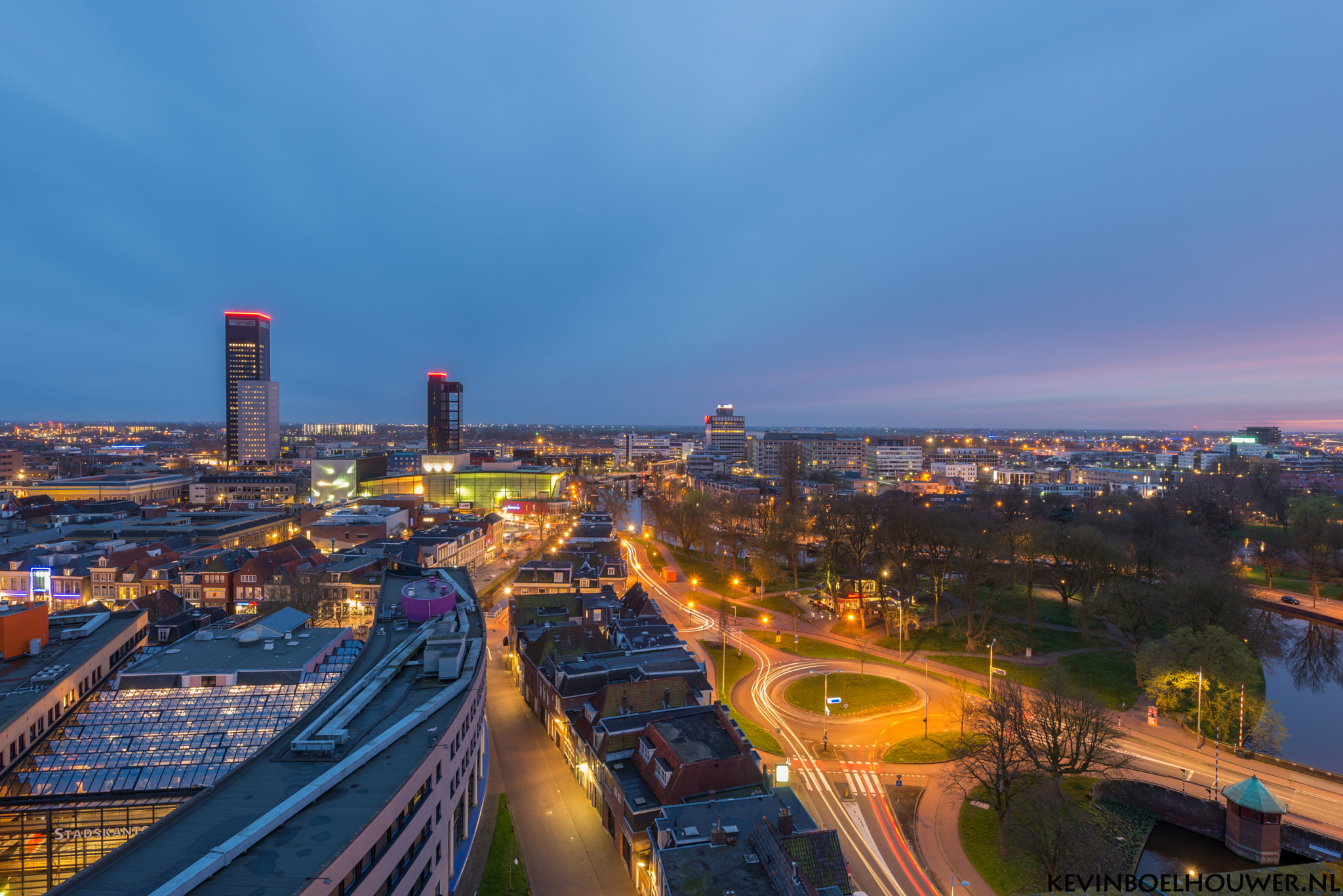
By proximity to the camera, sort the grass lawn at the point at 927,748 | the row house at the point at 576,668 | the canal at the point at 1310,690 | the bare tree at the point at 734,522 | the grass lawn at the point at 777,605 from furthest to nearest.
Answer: the bare tree at the point at 734,522
the grass lawn at the point at 777,605
the canal at the point at 1310,690
the row house at the point at 576,668
the grass lawn at the point at 927,748

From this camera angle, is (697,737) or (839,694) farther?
(839,694)

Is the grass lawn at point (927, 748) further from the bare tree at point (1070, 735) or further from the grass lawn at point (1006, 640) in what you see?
the grass lawn at point (1006, 640)

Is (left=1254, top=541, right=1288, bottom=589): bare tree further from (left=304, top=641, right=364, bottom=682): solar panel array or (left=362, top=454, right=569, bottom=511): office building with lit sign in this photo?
(left=362, top=454, right=569, bottom=511): office building with lit sign

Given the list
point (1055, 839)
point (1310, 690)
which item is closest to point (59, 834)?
point (1055, 839)

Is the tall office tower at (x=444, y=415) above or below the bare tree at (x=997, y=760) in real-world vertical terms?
above

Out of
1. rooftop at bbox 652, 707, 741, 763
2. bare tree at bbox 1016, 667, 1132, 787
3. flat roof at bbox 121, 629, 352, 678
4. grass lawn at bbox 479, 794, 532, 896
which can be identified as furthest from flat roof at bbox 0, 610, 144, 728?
bare tree at bbox 1016, 667, 1132, 787

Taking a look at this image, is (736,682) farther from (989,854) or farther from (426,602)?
(426,602)

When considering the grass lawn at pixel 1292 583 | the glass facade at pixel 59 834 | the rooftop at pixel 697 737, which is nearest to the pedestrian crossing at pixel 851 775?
the rooftop at pixel 697 737
